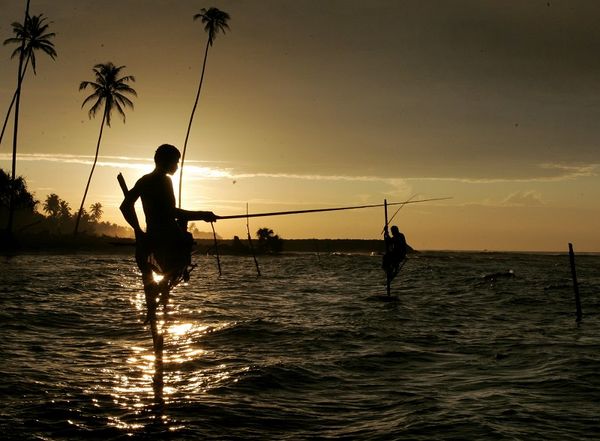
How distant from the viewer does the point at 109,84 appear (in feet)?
209

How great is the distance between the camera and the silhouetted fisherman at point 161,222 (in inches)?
323

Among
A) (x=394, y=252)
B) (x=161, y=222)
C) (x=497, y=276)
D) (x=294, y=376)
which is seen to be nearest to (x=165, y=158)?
(x=161, y=222)

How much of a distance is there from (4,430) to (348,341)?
24.7ft

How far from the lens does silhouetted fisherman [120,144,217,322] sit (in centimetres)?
820

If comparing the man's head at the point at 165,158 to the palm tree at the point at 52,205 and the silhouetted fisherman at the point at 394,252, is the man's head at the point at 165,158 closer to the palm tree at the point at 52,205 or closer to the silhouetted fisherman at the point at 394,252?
the silhouetted fisherman at the point at 394,252

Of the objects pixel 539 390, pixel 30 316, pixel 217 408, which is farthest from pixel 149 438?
pixel 30 316

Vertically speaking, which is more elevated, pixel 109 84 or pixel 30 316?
pixel 109 84

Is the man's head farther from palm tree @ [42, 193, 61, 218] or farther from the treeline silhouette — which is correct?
palm tree @ [42, 193, 61, 218]

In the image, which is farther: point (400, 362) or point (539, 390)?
point (400, 362)

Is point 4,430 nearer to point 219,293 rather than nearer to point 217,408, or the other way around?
point 217,408

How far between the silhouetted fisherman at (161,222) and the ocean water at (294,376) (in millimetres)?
1443

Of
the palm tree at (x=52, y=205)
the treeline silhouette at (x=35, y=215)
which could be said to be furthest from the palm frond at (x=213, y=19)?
the palm tree at (x=52, y=205)

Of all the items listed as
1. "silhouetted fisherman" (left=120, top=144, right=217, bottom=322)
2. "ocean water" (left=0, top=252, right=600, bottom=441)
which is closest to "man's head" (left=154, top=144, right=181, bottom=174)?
"silhouetted fisherman" (left=120, top=144, right=217, bottom=322)

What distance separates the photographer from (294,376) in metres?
8.80
